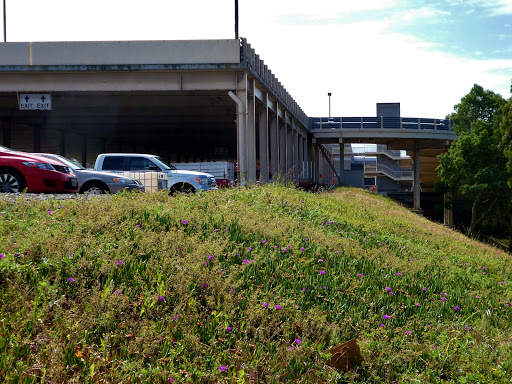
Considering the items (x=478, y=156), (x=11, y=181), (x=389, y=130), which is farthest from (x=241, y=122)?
(x=389, y=130)

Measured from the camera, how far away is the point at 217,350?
4.82m

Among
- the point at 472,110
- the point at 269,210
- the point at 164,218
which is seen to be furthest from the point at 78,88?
the point at 472,110

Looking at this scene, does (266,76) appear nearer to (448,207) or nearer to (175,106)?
(175,106)

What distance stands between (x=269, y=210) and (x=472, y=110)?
125ft

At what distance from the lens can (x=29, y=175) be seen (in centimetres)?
1333

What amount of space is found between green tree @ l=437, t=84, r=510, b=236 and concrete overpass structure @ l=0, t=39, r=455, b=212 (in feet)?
13.9

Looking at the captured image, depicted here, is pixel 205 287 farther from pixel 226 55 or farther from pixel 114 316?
pixel 226 55

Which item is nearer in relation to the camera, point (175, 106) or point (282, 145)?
point (175, 106)

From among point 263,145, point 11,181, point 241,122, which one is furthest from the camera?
point 263,145

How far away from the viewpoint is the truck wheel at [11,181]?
1312 centimetres

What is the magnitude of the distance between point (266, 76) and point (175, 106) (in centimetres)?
695

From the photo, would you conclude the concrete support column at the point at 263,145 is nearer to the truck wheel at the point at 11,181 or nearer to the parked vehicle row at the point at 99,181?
the parked vehicle row at the point at 99,181

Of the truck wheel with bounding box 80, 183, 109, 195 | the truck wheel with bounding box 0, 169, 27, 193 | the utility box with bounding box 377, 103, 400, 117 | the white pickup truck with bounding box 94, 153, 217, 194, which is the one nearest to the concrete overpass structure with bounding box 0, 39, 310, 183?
the white pickup truck with bounding box 94, 153, 217, 194

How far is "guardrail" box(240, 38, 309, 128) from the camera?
22.6 meters
